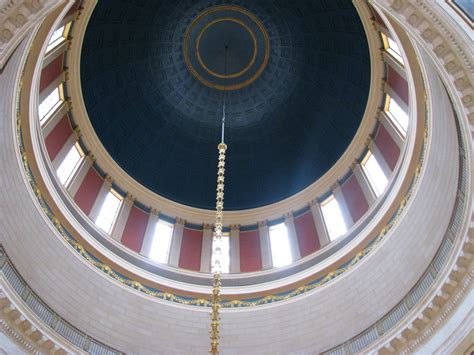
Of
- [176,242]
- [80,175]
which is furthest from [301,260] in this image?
[80,175]

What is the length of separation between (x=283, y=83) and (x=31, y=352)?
16383mm

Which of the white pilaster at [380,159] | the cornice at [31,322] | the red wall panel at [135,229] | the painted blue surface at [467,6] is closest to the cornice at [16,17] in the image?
the cornice at [31,322]

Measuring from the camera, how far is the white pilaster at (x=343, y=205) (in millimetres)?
19500

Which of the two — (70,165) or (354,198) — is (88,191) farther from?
(354,198)

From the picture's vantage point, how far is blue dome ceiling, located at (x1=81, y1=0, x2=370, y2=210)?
870 inches

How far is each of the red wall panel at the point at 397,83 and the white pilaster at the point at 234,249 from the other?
8714mm

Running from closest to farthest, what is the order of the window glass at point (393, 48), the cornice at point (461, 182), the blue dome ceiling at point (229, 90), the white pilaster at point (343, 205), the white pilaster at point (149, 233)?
1. the cornice at point (461, 182)
2. the window glass at point (393, 48)
3. the white pilaster at point (343, 205)
4. the white pilaster at point (149, 233)
5. the blue dome ceiling at point (229, 90)

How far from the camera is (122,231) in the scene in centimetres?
2005

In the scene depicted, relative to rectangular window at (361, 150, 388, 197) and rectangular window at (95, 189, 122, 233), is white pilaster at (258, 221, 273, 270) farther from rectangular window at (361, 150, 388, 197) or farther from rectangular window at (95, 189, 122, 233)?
rectangular window at (95, 189, 122, 233)

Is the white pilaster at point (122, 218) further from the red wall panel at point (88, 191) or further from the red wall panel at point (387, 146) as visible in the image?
the red wall panel at point (387, 146)

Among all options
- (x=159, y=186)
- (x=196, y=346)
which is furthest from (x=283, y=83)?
(x=196, y=346)

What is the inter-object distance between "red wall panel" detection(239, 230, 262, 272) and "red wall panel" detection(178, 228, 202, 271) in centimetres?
173

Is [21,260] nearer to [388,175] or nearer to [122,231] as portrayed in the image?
[122,231]

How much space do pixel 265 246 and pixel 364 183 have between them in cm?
473
